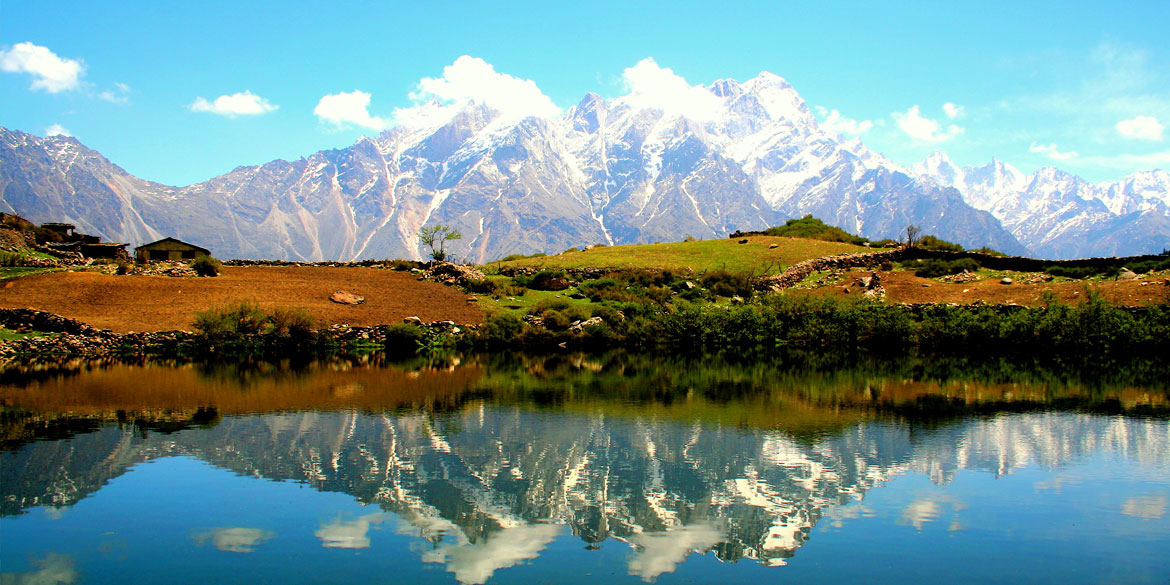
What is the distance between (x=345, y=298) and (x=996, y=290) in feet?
119

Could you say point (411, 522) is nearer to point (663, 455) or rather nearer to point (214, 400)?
point (663, 455)

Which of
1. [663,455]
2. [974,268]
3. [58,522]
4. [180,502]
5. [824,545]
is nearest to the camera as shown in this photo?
[824,545]

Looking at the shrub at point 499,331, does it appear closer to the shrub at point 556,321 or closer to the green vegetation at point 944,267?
the shrub at point 556,321

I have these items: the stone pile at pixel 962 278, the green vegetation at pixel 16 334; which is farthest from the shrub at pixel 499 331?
the stone pile at pixel 962 278

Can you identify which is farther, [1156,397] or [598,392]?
[598,392]

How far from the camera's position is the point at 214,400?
22.0 metres

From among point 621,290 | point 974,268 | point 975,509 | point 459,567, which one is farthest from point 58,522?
point 974,268

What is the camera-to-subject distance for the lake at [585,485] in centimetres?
Result: 1000

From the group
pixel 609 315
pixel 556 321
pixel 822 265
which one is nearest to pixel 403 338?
pixel 556 321

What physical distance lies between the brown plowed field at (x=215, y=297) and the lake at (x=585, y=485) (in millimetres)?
15784

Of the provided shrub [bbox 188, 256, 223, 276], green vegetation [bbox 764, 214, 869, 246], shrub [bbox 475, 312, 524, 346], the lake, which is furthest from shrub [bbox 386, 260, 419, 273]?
the lake

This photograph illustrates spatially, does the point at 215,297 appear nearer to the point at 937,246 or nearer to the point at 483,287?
the point at 483,287

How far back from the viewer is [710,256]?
60094mm

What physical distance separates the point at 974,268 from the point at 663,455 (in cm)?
4032
